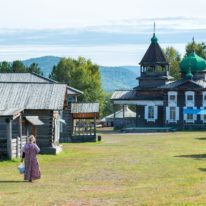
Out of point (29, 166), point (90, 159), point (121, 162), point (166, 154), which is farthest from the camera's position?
point (166, 154)

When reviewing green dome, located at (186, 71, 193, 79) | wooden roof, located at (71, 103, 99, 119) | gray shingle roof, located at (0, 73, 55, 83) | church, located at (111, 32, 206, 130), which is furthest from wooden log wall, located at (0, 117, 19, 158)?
green dome, located at (186, 71, 193, 79)

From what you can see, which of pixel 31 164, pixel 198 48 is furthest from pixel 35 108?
pixel 198 48

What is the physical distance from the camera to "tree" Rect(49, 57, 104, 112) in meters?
112

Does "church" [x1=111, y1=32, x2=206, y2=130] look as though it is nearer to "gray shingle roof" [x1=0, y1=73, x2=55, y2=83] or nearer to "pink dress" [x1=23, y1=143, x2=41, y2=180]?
"gray shingle roof" [x1=0, y1=73, x2=55, y2=83]

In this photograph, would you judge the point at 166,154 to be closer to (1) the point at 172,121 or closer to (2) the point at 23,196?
(2) the point at 23,196

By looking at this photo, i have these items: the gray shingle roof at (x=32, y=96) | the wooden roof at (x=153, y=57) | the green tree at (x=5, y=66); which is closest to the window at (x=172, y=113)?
the wooden roof at (x=153, y=57)

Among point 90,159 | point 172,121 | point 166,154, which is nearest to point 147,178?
point 90,159

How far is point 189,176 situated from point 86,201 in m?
6.97

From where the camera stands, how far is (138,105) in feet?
258

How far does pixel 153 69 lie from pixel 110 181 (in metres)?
58.7

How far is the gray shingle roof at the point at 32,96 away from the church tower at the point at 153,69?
40.6 meters

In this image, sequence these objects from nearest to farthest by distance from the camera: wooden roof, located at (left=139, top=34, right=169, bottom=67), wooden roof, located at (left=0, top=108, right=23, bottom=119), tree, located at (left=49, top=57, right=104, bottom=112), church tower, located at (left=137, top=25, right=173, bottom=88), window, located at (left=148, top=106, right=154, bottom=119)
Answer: wooden roof, located at (left=0, top=108, right=23, bottom=119)
window, located at (left=148, top=106, right=154, bottom=119)
church tower, located at (left=137, top=25, right=173, bottom=88)
wooden roof, located at (left=139, top=34, right=169, bottom=67)
tree, located at (left=49, top=57, right=104, bottom=112)

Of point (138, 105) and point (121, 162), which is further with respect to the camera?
point (138, 105)

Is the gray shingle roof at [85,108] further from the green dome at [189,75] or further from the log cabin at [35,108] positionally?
the green dome at [189,75]
